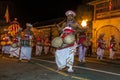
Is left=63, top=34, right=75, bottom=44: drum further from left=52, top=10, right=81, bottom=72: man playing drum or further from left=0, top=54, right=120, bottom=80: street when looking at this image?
left=0, top=54, right=120, bottom=80: street

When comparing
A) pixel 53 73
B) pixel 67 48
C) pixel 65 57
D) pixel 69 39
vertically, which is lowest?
pixel 53 73

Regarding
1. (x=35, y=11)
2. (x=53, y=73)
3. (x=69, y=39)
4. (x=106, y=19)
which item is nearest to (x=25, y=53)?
(x=69, y=39)

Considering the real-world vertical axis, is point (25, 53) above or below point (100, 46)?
below

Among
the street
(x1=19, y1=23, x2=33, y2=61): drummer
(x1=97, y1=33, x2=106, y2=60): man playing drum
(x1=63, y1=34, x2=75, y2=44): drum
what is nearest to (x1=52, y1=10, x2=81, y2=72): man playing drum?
(x1=63, y1=34, x2=75, y2=44): drum

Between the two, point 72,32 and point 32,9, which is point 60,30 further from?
point 32,9

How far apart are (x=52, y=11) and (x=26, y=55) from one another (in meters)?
40.6

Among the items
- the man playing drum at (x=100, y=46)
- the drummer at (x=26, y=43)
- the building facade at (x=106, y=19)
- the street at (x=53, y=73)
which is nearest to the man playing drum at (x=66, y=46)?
the street at (x=53, y=73)

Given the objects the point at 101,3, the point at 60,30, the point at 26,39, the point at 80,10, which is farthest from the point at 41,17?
the point at 60,30

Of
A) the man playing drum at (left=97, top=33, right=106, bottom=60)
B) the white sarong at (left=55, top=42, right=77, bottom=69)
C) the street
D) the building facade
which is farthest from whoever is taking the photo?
the building facade

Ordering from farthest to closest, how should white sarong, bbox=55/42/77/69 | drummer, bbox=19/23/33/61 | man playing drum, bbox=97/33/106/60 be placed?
man playing drum, bbox=97/33/106/60, drummer, bbox=19/23/33/61, white sarong, bbox=55/42/77/69

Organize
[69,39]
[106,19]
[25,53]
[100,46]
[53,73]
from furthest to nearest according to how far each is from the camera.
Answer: [106,19], [100,46], [25,53], [69,39], [53,73]

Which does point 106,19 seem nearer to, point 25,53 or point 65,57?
point 25,53

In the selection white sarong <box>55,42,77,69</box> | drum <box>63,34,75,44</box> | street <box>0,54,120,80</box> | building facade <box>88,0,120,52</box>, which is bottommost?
street <box>0,54,120,80</box>

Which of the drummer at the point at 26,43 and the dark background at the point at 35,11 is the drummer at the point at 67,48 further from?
the dark background at the point at 35,11
